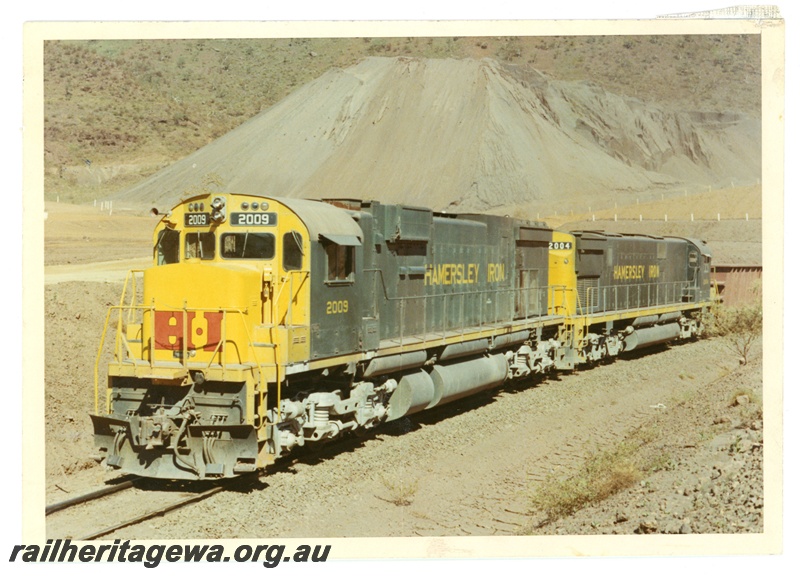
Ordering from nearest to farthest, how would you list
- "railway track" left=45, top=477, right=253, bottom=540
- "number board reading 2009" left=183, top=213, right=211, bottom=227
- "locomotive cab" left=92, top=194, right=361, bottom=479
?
"railway track" left=45, top=477, right=253, bottom=540
"locomotive cab" left=92, top=194, right=361, bottom=479
"number board reading 2009" left=183, top=213, right=211, bottom=227

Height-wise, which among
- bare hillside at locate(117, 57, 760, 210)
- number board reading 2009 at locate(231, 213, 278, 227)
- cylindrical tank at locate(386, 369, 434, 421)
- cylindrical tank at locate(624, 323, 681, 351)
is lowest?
cylindrical tank at locate(386, 369, 434, 421)

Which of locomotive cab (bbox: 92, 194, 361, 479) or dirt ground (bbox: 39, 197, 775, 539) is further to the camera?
locomotive cab (bbox: 92, 194, 361, 479)

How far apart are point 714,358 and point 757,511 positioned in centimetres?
1331

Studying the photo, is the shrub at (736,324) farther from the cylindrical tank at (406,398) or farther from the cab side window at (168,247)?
the cab side window at (168,247)

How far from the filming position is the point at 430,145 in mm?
51562

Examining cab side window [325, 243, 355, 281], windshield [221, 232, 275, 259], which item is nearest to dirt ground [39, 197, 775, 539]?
cab side window [325, 243, 355, 281]

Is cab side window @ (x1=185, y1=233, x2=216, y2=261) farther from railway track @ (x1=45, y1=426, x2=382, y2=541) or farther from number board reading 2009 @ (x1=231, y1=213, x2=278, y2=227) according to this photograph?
railway track @ (x1=45, y1=426, x2=382, y2=541)

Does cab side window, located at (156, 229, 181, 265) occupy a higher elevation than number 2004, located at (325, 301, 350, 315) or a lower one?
higher

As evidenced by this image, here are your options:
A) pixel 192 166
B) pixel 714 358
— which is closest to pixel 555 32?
pixel 714 358

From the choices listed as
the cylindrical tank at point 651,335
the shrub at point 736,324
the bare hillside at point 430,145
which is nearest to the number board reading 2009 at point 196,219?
the shrub at point 736,324

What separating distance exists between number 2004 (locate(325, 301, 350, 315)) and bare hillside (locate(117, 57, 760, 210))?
3547cm

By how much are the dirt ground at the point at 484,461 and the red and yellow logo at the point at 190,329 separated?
186 centimetres

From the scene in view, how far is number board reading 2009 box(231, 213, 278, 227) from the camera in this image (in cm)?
1059

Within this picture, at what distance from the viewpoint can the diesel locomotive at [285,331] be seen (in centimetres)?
980
